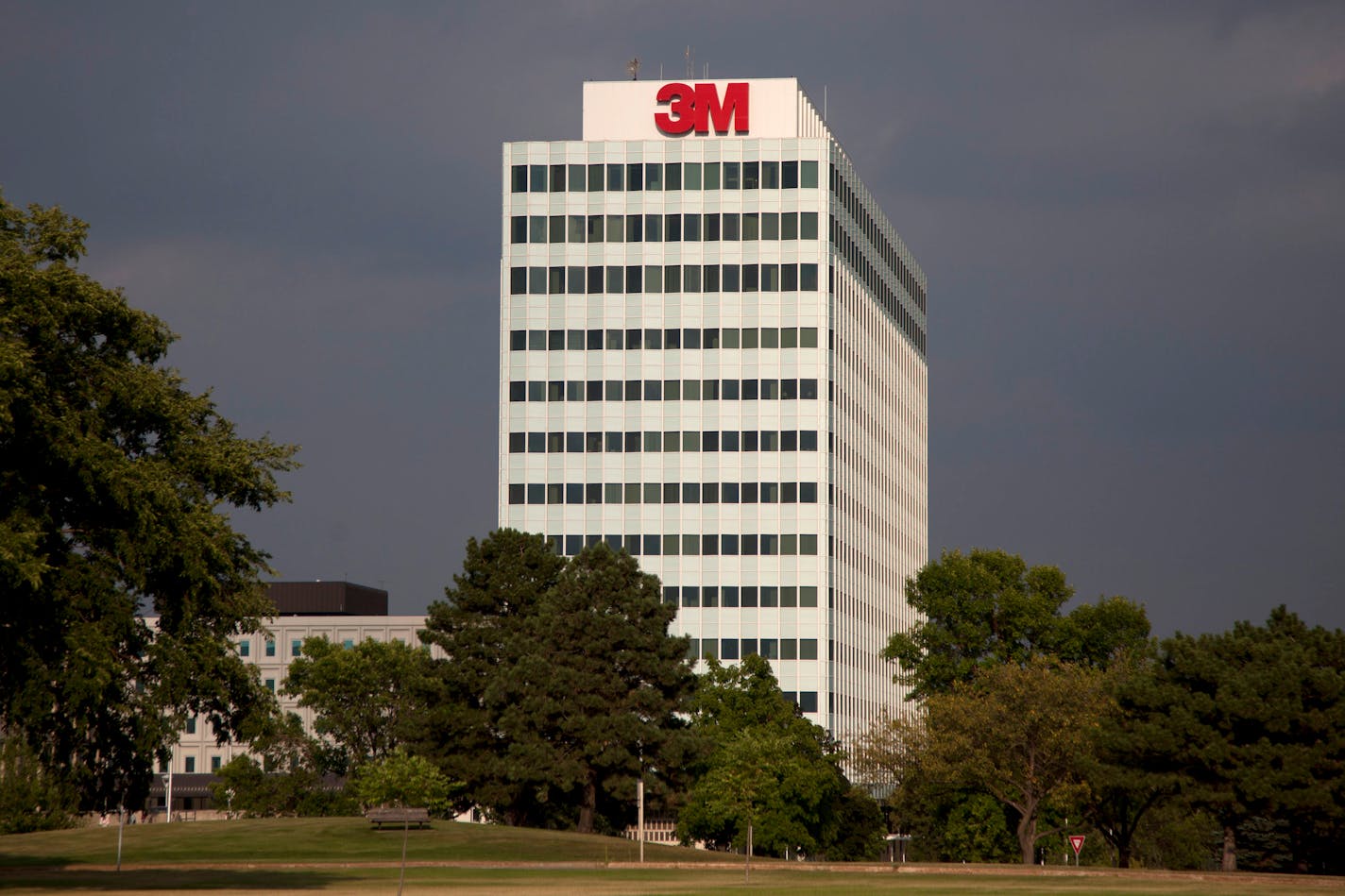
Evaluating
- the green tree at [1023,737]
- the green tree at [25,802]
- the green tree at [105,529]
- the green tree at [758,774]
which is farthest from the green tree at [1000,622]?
the green tree at [105,529]

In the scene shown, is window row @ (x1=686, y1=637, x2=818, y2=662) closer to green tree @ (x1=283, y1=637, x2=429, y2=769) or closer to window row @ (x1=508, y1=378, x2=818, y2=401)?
window row @ (x1=508, y1=378, x2=818, y2=401)

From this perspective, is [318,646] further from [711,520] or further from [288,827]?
[288,827]

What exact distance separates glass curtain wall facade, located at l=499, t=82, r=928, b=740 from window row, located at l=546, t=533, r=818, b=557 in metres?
0.16

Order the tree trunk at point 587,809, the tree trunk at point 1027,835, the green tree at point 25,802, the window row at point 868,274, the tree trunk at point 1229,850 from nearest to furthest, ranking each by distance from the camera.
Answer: the tree trunk at point 1229,850, the tree trunk at point 587,809, the tree trunk at point 1027,835, the green tree at point 25,802, the window row at point 868,274

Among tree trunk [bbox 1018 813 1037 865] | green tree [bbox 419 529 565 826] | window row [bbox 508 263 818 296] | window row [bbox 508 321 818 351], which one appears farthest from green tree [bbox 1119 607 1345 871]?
window row [bbox 508 263 818 296]

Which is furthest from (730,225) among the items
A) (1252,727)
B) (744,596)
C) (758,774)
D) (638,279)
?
(1252,727)

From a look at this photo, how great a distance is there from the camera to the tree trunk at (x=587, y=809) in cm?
9475

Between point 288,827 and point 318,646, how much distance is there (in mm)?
62847

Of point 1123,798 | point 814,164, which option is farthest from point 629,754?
point 814,164

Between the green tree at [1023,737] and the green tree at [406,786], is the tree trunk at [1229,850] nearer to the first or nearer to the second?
the green tree at [1023,737]

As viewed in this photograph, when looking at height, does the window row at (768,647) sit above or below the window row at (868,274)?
below

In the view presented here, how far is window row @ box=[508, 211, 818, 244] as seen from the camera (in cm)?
16162

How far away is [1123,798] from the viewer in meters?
86.9

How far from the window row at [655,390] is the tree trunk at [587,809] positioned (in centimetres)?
6840
